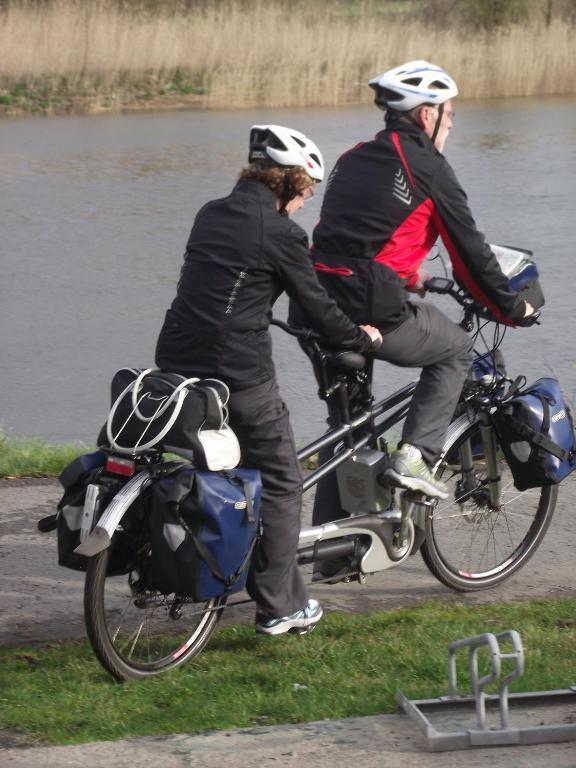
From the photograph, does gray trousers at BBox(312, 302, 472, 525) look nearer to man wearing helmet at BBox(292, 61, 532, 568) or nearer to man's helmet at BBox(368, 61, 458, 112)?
man wearing helmet at BBox(292, 61, 532, 568)

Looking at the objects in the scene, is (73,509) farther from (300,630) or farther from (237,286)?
(300,630)

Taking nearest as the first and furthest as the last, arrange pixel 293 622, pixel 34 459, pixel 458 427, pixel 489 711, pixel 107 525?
pixel 489 711 → pixel 107 525 → pixel 293 622 → pixel 458 427 → pixel 34 459

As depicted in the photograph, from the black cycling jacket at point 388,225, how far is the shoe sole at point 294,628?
3.46 feet

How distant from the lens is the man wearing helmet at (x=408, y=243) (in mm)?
4863

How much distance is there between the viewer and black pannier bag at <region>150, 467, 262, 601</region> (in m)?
4.23

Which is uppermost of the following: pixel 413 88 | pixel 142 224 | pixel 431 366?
pixel 413 88

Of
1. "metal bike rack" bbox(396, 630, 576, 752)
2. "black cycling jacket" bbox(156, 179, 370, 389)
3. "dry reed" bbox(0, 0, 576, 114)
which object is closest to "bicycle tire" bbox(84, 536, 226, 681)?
"black cycling jacket" bbox(156, 179, 370, 389)

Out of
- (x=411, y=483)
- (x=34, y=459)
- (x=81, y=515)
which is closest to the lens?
(x=81, y=515)

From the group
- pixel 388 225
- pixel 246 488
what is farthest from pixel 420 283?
pixel 246 488

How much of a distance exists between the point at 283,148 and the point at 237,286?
1.54 ft

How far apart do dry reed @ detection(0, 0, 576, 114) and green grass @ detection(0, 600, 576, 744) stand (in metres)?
17.5

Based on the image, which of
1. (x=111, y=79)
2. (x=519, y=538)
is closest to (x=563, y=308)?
(x=519, y=538)

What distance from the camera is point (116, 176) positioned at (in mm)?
16188

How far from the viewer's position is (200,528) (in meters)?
4.32
